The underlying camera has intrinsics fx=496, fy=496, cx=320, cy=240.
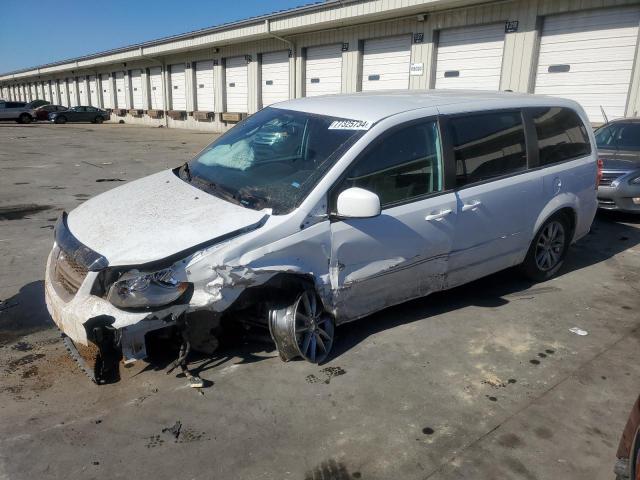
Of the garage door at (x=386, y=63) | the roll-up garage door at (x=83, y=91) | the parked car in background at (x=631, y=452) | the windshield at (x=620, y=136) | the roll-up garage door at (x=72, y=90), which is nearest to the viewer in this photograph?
the parked car in background at (x=631, y=452)

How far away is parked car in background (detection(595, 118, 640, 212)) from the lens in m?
7.44

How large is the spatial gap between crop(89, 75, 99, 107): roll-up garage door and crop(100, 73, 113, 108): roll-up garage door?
4.61ft

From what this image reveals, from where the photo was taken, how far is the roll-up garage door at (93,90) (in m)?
44.5

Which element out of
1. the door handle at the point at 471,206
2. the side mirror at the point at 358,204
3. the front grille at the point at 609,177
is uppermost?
the side mirror at the point at 358,204

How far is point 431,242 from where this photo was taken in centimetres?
381

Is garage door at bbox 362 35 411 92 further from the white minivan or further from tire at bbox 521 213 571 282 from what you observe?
the white minivan

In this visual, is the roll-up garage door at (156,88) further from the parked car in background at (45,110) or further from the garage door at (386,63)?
the garage door at (386,63)

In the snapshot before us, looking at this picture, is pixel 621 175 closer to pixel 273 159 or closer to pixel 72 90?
pixel 273 159

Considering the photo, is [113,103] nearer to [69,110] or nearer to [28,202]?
[69,110]

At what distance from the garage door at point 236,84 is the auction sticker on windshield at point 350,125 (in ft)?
73.4

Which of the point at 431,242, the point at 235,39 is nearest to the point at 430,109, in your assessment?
the point at 431,242

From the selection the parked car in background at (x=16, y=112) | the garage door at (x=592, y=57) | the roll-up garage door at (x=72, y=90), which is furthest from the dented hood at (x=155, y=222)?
the roll-up garage door at (x=72, y=90)

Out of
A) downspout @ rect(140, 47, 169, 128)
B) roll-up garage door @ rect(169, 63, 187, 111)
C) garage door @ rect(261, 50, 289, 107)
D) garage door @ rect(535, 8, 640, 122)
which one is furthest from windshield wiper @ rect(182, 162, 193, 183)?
downspout @ rect(140, 47, 169, 128)

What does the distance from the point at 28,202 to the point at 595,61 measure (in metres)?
12.8
